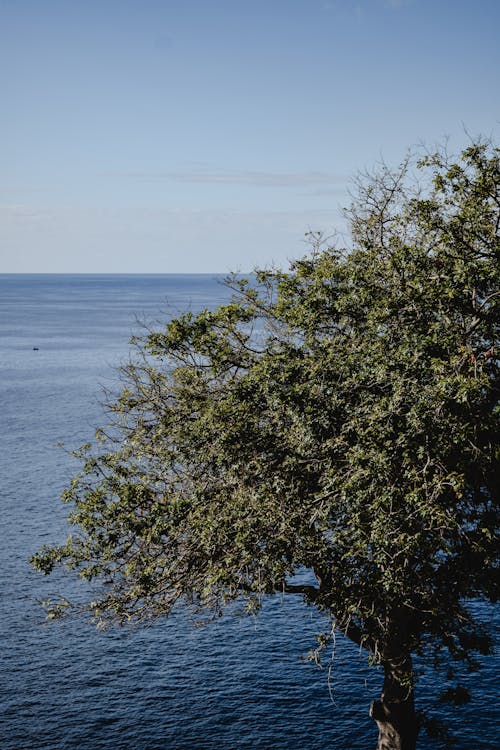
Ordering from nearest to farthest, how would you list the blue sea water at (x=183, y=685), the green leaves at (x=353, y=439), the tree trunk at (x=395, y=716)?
the green leaves at (x=353, y=439) < the tree trunk at (x=395, y=716) < the blue sea water at (x=183, y=685)

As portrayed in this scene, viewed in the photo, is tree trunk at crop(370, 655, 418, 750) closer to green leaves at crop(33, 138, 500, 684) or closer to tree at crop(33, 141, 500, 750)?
tree at crop(33, 141, 500, 750)

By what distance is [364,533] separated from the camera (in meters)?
21.2

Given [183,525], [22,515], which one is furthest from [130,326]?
[183,525]

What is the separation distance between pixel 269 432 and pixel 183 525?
164 inches

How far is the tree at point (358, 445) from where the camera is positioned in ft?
69.1

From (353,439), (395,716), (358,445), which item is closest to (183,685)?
(395,716)

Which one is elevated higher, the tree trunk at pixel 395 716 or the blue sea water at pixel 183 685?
the tree trunk at pixel 395 716

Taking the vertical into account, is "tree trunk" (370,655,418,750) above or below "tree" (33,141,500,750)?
below

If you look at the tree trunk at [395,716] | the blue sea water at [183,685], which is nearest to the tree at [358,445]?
the tree trunk at [395,716]

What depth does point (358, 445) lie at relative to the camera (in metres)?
21.1

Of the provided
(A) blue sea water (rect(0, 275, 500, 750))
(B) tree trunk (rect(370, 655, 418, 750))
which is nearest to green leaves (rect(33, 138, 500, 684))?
(B) tree trunk (rect(370, 655, 418, 750))

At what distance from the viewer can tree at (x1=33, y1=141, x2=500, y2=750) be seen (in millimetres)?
21047

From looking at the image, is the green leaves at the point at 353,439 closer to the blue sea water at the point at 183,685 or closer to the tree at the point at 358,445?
the tree at the point at 358,445

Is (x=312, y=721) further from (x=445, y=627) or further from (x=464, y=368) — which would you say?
(x=464, y=368)
